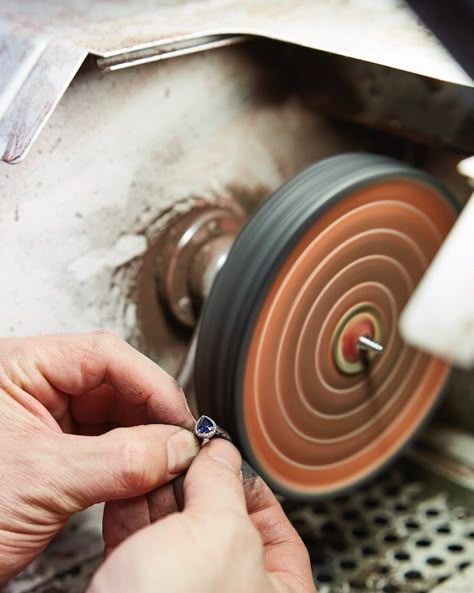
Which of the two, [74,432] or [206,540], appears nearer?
[206,540]

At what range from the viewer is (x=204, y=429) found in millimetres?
851

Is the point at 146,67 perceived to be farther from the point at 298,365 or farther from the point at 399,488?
the point at 399,488

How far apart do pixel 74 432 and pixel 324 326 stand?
0.37 m

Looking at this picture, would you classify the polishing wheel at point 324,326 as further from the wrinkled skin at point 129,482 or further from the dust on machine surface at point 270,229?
the wrinkled skin at point 129,482

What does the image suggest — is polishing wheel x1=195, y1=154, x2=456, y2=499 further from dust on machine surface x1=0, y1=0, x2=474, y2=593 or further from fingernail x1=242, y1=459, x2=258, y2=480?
fingernail x1=242, y1=459, x2=258, y2=480

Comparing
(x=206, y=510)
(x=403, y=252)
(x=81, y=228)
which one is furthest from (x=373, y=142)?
(x=206, y=510)


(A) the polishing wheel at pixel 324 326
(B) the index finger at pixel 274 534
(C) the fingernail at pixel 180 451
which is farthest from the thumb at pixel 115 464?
(A) the polishing wheel at pixel 324 326

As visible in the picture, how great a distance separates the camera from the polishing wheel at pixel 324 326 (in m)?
1.04

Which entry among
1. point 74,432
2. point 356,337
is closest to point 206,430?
point 74,432

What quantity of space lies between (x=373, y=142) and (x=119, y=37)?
0.50 metres

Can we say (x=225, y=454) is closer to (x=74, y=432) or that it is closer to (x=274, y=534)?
(x=274, y=534)

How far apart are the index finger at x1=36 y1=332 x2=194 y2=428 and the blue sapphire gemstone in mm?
23

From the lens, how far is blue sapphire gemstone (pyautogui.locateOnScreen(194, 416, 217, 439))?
2.78 ft

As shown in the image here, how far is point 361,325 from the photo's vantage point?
3.82 feet
